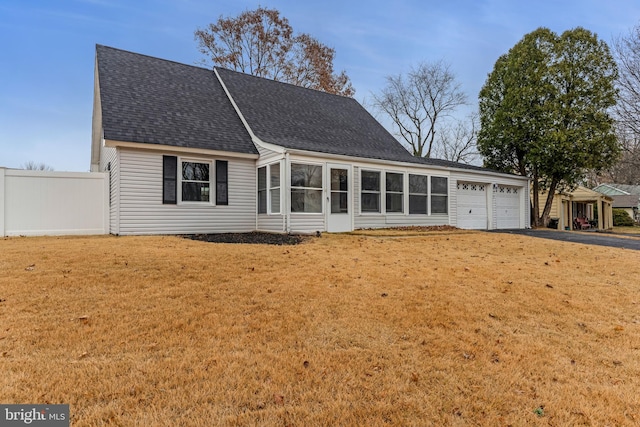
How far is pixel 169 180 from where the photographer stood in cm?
1084

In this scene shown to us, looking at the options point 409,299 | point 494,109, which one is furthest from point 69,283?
point 494,109

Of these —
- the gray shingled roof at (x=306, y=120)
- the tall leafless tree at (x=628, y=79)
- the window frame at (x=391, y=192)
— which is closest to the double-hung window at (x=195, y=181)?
the gray shingled roof at (x=306, y=120)

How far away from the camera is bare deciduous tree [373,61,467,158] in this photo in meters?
28.3

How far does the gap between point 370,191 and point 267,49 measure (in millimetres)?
15897

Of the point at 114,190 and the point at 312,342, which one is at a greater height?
the point at 114,190

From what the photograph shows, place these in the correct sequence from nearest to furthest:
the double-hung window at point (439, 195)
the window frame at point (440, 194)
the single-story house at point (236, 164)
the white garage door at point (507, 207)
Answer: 1. the single-story house at point (236, 164)
2. the window frame at point (440, 194)
3. the double-hung window at point (439, 195)
4. the white garage door at point (507, 207)

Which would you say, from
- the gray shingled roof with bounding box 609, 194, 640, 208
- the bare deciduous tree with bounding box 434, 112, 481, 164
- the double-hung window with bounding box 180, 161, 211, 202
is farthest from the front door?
the gray shingled roof with bounding box 609, 194, 640, 208

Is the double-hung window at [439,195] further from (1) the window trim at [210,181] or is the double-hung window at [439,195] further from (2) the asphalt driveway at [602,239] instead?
(1) the window trim at [210,181]

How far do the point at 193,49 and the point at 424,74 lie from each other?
1752cm

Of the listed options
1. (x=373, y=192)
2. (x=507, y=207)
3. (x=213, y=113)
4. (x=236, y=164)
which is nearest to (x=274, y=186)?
(x=236, y=164)

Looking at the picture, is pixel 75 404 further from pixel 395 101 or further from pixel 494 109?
pixel 395 101

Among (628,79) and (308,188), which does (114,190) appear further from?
(628,79)

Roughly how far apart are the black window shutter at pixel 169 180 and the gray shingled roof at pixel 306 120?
116 inches

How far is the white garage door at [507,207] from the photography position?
17.5 metres
